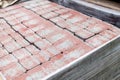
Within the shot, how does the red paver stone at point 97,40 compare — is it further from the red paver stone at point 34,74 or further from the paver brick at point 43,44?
the red paver stone at point 34,74

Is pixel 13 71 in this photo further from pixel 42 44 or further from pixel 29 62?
pixel 42 44

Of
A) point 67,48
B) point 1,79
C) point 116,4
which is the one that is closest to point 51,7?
point 116,4

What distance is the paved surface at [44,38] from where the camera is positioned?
2057mm

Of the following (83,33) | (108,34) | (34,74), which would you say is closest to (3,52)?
(34,74)

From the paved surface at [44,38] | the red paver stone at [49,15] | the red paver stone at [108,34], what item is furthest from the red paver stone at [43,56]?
the red paver stone at [49,15]

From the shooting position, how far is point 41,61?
2.13m

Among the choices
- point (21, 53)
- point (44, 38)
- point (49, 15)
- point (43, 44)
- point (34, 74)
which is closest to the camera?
point (34, 74)

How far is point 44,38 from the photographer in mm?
2553

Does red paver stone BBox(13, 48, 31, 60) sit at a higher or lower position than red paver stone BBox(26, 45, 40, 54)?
lower

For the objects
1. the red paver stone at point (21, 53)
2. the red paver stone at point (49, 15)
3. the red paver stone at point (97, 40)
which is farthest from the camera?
the red paver stone at point (49, 15)

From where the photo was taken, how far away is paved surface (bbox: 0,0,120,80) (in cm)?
206

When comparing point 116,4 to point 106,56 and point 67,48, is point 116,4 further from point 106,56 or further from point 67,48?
point 67,48

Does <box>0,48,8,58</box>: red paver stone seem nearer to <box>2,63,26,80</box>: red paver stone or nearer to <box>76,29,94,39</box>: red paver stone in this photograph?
<box>2,63,26,80</box>: red paver stone

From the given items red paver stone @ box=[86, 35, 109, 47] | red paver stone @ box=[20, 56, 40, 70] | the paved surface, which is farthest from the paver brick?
red paver stone @ box=[86, 35, 109, 47]
